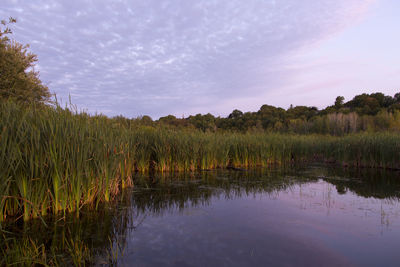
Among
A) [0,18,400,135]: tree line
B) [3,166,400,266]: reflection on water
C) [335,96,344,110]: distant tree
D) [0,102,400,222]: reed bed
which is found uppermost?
[335,96,344,110]: distant tree

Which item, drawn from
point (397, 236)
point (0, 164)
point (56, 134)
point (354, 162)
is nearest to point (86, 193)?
point (56, 134)

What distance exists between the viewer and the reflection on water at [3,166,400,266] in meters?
2.61

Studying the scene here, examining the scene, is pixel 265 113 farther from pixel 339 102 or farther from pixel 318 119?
pixel 318 119

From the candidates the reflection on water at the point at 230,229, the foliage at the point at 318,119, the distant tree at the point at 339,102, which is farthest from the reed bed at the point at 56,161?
the distant tree at the point at 339,102

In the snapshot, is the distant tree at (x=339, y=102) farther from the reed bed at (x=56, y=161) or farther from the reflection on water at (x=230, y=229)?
the reed bed at (x=56, y=161)

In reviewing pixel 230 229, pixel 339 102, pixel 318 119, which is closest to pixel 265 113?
pixel 339 102

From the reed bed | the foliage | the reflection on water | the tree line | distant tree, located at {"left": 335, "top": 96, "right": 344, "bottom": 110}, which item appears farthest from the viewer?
distant tree, located at {"left": 335, "top": 96, "right": 344, "bottom": 110}

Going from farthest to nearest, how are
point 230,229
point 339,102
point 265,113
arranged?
point 265,113, point 339,102, point 230,229

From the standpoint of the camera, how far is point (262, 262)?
2553 mm

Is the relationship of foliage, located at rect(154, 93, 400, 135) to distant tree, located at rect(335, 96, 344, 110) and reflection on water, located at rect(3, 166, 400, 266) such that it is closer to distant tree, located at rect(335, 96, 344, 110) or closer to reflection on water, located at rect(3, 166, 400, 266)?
distant tree, located at rect(335, 96, 344, 110)

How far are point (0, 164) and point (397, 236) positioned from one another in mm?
5171

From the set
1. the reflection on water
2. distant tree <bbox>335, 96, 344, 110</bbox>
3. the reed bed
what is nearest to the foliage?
distant tree <bbox>335, 96, 344, 110</bbox>

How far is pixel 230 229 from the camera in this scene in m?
3.49

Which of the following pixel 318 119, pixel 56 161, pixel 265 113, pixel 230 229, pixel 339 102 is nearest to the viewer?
pixel 56 161
